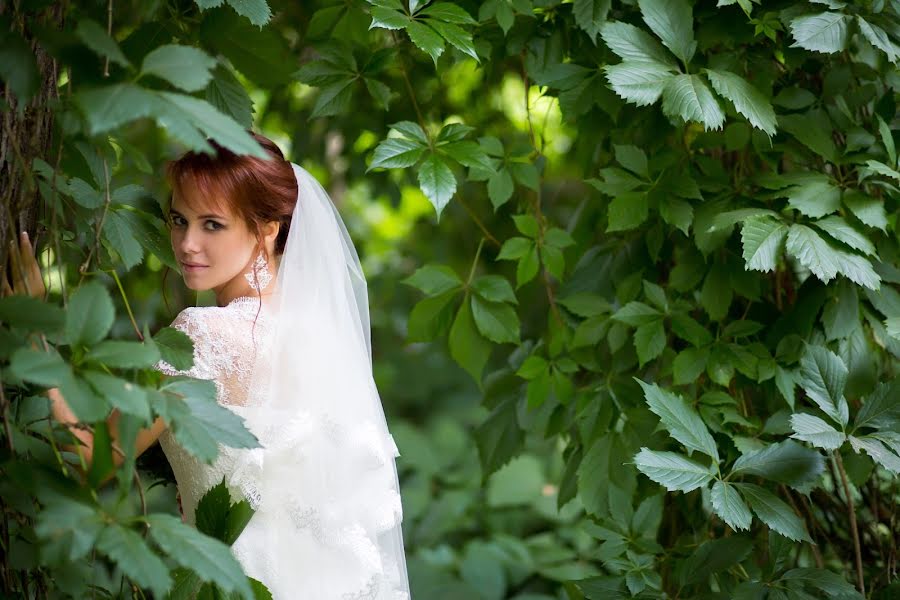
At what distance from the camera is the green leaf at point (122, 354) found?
1.03 metres

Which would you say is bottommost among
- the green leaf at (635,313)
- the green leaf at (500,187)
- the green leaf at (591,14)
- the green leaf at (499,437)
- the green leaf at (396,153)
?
the green leaf at (499,437)

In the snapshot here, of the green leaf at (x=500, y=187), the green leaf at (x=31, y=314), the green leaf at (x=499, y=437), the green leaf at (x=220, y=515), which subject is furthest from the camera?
the green leaf at (x=499, y=437)

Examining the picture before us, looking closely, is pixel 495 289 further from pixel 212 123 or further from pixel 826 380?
pixel 212 123

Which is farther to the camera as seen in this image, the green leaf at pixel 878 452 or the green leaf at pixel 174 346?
the green leaf at pixel 878 452

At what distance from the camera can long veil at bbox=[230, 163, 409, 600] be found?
1.60 meters

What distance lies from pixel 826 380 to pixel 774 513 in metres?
0.25

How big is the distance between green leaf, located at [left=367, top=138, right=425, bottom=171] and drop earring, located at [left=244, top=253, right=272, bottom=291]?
0.31m

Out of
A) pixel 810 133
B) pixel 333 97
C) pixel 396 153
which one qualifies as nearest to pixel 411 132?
pixel 396 153

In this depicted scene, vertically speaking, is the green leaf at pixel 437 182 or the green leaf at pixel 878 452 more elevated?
the green leaf at pixel 437 182

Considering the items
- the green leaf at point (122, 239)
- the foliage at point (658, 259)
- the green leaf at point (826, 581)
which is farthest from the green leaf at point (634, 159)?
the green leaf at point (122, 239)

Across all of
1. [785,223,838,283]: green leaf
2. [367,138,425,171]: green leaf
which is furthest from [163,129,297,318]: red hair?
[785,223,838,283]: green leaf

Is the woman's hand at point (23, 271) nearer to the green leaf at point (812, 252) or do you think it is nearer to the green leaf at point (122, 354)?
the green leaf at point (122, 354)

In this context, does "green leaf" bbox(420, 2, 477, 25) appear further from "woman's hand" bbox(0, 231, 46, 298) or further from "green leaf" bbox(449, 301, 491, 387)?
"woman's hand" bbox(0, 231, 46, 298)

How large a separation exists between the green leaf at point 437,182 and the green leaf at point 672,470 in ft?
1.81
